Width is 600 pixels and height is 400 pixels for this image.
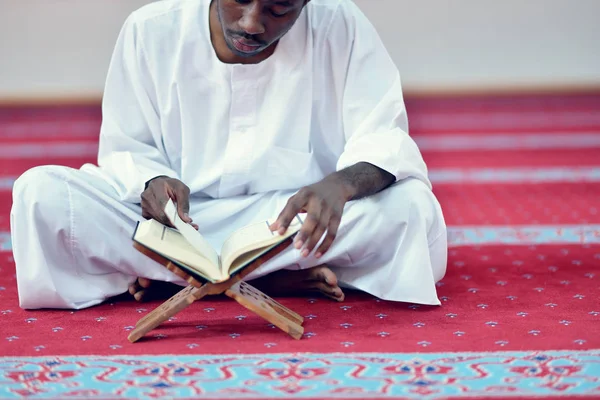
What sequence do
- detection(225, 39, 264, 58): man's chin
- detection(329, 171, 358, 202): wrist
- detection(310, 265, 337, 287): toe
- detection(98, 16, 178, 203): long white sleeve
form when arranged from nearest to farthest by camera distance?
detection(329, 171, 358, 202): wrist
detection(225, 39, 264, 58): man's chin
detection(310, 265, 337, 287): toe
detection(98, 16, 178, 203): long white sleeve

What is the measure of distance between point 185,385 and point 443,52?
7890 millimetres

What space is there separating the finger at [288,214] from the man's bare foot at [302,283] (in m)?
0.48

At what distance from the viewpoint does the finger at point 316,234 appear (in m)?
2.15

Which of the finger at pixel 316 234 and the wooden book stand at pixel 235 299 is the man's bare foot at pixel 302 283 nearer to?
the wooden book stand at pixel 235 299

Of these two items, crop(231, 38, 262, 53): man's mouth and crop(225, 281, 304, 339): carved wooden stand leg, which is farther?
crop(231, 38, 262, 53): man's mouth

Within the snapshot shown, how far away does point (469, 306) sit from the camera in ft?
8.52

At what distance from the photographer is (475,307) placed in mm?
2582

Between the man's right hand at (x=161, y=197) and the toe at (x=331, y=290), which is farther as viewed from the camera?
the toe at (x=331, y=290)

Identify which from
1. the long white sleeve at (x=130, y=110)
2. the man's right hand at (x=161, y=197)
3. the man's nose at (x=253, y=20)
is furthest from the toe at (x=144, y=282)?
the man's nose at (x=253, y=20)

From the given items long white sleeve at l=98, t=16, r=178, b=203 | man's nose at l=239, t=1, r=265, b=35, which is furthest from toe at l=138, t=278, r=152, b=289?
man's nose at l=239, t=1, r=265, b=35

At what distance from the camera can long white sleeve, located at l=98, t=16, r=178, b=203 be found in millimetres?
2811

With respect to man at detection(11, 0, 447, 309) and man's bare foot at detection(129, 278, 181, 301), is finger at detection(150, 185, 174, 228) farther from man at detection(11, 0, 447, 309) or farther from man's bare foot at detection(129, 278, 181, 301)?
man's bare foot at detection(129, 278, 181, 301)

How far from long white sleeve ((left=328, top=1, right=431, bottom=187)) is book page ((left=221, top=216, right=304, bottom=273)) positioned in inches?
20.3

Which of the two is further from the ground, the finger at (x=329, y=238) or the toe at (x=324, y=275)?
the finger at (x=329, y=238)
